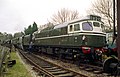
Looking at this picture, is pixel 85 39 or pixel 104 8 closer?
pixel 85 39

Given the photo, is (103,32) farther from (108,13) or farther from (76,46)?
(108,13)

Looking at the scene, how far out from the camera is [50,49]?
2333 cm

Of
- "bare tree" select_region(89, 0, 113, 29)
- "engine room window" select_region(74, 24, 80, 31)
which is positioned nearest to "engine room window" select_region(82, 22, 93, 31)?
"engine room window" select_region(74, 24, 80, 31)

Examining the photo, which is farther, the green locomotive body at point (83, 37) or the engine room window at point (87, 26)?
the engine room window at point (87, 26)

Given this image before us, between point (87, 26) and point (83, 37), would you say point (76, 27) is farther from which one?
point (83, 37)

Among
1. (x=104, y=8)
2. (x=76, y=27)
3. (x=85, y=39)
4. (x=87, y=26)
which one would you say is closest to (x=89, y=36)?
(x=85, y=39)

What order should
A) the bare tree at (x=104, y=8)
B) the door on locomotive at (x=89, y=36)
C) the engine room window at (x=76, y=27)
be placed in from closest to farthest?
the door on locomotive at (x=89, y=36) < the engine room window at (x=76, y=27) < the bare tree at (x=104, y=8)

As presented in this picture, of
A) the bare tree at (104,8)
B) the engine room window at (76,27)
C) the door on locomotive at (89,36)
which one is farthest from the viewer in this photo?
the bare tree at (104,8)

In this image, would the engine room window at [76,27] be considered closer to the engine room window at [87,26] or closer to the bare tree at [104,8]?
the engine room window at [87,26]

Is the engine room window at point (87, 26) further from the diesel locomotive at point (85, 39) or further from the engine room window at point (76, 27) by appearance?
the engine room window at point (76, 27)

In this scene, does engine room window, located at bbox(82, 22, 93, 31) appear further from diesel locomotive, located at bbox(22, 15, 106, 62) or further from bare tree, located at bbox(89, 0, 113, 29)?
bare tree, located at bbox(89, 0, 113, 29)

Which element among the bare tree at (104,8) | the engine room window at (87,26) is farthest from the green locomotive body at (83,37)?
the bare tree at (104,8)

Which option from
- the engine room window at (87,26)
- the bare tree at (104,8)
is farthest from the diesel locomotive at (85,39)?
the bare tree at (104,8)

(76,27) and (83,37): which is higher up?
(76,27)
